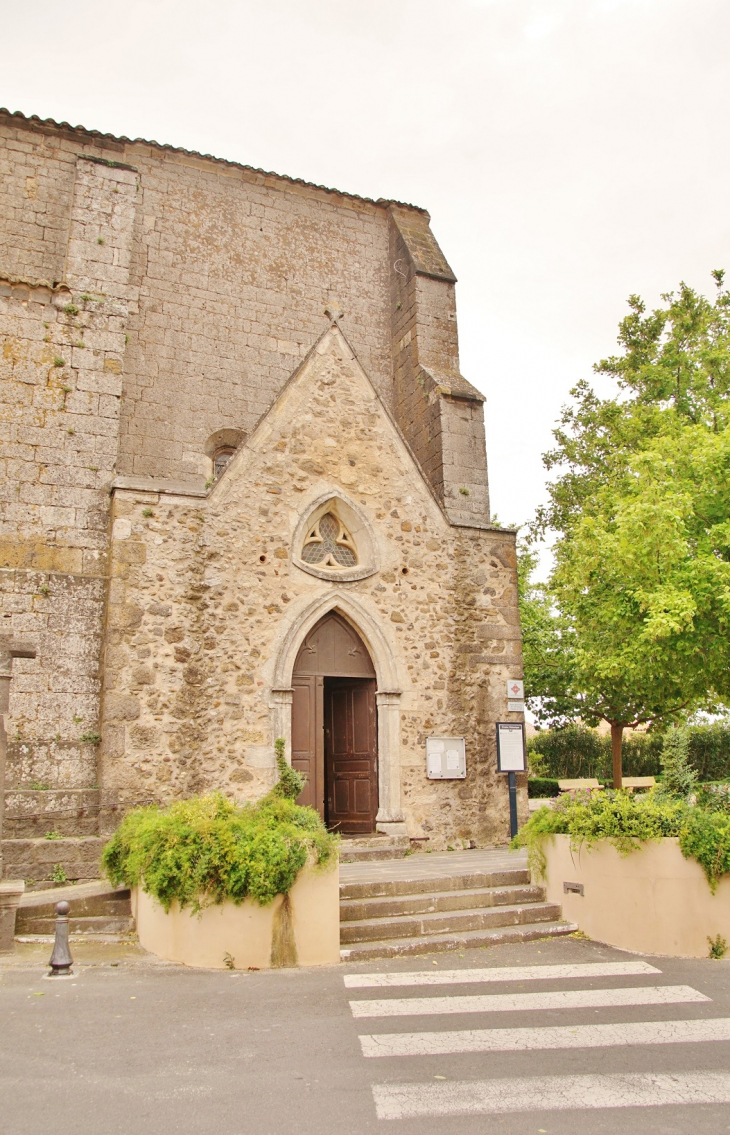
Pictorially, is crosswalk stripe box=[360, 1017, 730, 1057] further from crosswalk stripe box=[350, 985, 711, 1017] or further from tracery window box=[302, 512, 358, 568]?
tracery window box=[302, 512, 358, 568]

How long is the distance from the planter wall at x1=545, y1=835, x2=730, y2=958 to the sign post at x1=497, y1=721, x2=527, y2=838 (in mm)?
3969

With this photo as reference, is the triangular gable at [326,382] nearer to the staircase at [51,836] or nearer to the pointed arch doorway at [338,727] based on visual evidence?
the pointed arch doorway at [338,727]

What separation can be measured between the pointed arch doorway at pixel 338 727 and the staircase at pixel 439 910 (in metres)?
2.29

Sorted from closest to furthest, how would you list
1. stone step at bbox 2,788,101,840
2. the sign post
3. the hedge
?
stone step at bbox 2,788,101,840 → the sign post → the hedge

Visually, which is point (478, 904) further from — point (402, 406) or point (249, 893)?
point (402, 406)

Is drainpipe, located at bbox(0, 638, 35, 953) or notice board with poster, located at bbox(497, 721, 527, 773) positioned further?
notice board with poster, located at bbox(497, 721, 527, 773)

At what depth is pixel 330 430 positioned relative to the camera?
1184 centimetres

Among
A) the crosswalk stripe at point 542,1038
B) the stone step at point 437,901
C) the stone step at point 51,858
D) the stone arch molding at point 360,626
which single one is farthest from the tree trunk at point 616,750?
the crosswalk stripe at point 542,1038

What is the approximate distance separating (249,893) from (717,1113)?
11.4 ft

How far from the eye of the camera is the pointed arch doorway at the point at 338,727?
11.1 meters

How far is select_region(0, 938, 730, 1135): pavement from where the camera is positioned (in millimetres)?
3859

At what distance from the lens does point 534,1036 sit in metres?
4.96

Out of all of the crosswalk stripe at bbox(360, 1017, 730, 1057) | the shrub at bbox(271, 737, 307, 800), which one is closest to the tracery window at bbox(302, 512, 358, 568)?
the shrub at bbox(271, 737, 307, 800)

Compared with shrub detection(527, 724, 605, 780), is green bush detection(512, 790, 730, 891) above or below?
below
